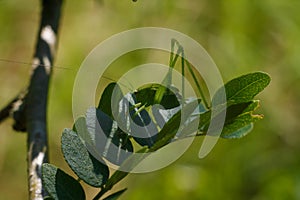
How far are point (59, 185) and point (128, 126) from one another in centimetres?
9

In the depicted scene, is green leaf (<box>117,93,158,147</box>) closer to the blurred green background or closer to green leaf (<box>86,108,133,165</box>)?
green leaf (<box>86,108,133,165</box>)

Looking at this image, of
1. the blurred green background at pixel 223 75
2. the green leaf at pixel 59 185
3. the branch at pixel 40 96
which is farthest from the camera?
the blurred green background at pixel 223 75

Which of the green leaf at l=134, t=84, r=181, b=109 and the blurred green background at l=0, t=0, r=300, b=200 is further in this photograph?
the blurred green background at l=0, t=0, r=300, b=200

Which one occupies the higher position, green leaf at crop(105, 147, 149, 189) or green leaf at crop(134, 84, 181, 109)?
green leaf at crop(134, 84, 181, 109)

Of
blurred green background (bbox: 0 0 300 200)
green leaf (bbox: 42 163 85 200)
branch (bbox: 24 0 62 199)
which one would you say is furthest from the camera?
blurred green background (bbox: 0 0 300 200)

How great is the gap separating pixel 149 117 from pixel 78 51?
1527mm

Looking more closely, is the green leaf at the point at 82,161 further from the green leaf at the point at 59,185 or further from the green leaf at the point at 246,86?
the green leaf at the point at 246,86

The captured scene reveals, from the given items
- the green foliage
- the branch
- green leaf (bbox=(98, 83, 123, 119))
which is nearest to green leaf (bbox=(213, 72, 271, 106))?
the green foliage

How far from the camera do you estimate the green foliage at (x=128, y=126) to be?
0.63 m

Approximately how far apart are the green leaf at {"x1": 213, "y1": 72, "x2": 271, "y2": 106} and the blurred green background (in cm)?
104

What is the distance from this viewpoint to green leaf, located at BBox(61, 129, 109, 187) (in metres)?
0.63

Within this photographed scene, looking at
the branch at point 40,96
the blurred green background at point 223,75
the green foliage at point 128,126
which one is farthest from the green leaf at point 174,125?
the blurred green background at point 223,75

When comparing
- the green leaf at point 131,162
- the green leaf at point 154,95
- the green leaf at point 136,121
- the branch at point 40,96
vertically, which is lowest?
the green leaf at point 131,162

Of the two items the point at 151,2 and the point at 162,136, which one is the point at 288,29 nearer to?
the point at 151,2
